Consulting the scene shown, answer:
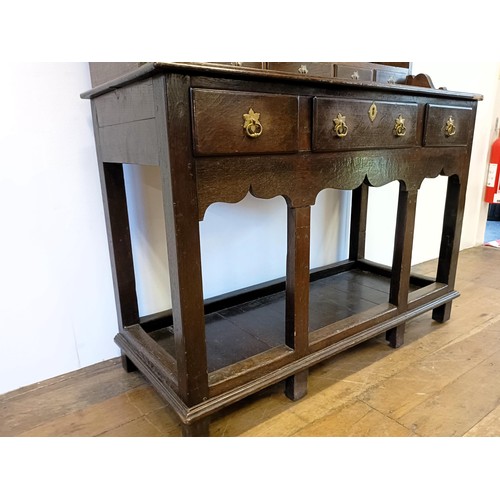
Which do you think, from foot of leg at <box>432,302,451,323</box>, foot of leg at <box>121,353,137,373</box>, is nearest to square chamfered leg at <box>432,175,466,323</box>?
foot of leg at <box>432,302,451,323</box>

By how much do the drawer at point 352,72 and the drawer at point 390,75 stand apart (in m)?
0.06

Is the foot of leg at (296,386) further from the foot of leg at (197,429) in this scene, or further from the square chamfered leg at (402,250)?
the square chamfered leg at (402,250)

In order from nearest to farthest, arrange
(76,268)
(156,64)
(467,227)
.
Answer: (156,64) < (76,268) < (467,227)

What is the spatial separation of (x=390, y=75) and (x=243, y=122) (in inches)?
36.7

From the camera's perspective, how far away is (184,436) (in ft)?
3.03

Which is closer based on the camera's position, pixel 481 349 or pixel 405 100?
pixel 405 100

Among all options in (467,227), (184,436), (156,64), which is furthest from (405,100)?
(467,227)

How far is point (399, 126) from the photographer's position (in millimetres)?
1147

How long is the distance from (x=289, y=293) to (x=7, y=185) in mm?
841

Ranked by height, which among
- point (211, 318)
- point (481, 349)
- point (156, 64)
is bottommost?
point (481, 349)

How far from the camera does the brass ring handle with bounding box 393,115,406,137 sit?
1.14 meters

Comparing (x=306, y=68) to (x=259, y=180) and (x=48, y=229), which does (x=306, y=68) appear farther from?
(x=48, y=229)

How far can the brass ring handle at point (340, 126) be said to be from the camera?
99cm
